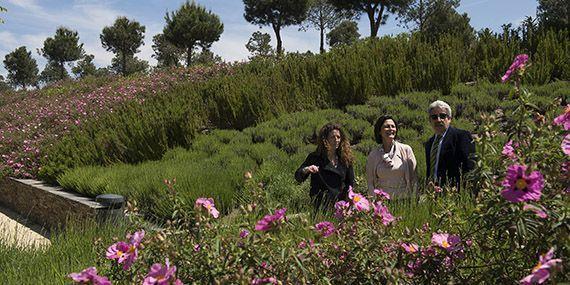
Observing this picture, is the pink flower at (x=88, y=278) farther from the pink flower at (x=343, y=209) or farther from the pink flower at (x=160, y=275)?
the pink flower at (x=343, y=209)

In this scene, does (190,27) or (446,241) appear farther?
(190,27)

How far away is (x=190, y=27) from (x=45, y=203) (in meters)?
29.1

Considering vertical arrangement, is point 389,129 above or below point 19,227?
above

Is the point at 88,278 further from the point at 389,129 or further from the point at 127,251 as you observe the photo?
the point at 389,129

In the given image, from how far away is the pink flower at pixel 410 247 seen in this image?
7.01 ft

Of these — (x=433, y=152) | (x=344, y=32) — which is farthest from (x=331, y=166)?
(x=344, y=32)

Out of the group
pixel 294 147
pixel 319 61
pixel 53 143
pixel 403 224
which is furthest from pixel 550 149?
pixel 53 143

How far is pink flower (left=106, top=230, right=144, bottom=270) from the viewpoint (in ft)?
6.76

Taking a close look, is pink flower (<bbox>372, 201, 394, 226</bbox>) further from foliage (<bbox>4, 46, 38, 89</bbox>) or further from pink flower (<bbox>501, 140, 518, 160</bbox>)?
foliage (<bbox>4, 46, 38, 89</bbox>)

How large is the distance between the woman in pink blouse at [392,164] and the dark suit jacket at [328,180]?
296 millimetres

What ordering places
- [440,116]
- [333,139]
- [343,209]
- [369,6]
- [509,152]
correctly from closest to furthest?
[509,152]
[343,209]
[440,116]
[333,139]
[369,6]

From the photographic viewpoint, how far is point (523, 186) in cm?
165

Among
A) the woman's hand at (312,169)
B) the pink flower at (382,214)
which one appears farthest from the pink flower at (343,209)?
the woman's hand at (312,169)

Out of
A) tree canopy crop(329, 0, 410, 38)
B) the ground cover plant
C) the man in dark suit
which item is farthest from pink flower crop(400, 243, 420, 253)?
tree canopy crop(329, 0, 410, 38)
